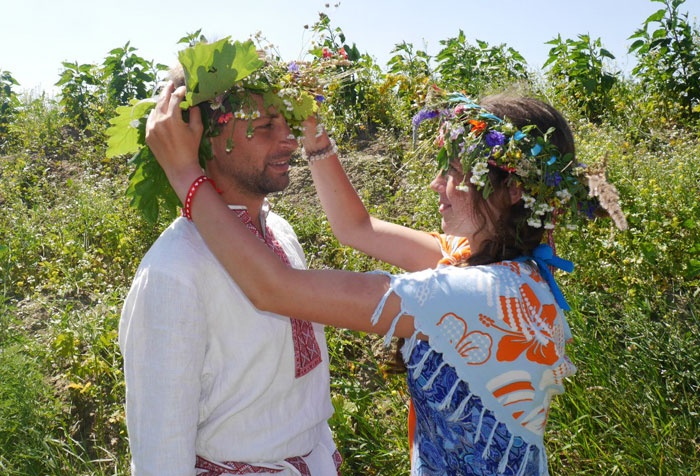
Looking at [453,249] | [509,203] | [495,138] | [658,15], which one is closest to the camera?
[495,138]

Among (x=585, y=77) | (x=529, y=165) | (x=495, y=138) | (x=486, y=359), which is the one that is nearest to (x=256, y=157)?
(x=495, y=138)

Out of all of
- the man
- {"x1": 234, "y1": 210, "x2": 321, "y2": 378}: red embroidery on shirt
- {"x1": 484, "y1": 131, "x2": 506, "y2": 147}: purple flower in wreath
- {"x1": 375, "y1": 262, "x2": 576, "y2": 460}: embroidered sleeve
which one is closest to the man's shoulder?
the man

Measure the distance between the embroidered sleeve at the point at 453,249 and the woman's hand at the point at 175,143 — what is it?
3.28ft

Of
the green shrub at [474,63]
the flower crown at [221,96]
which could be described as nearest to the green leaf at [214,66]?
the flower crown at [221,96]

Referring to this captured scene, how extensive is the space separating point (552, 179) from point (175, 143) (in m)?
1.27

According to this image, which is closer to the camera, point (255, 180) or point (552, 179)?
point (552, 179)

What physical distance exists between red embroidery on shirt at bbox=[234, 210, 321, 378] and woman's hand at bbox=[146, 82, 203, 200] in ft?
1.26

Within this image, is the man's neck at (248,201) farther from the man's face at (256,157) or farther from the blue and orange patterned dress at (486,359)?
the blue and orange patterned dress at (486,359)

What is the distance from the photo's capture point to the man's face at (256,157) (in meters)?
2.14

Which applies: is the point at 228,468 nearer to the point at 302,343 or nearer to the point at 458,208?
the point at 302,343

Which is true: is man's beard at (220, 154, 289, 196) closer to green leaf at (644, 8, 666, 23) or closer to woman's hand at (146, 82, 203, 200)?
woman's hand at (146, 82, 203, 200)

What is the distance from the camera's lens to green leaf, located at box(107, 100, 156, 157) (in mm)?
2035

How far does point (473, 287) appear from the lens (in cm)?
180

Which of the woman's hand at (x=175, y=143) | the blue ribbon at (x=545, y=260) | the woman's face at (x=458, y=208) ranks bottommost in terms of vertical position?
the blue ribbon at (x=545, y=260)
